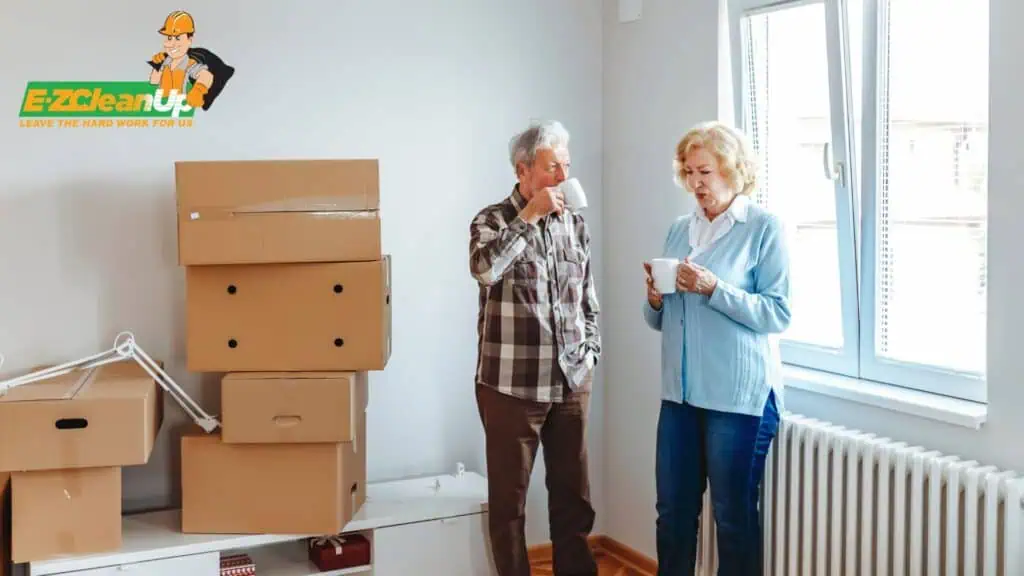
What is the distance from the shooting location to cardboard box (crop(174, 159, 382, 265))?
2842mm

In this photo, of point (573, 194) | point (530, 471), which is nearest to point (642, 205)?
point (573, 194)

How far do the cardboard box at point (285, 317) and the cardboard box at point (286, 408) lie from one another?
0.05 m

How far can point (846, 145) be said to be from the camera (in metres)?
2.98

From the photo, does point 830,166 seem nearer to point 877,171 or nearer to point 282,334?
point 877,171

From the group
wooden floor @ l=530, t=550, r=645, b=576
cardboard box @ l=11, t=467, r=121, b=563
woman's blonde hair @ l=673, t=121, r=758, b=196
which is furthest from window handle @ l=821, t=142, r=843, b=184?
cardboard box @ l=11, t=467, r=121, b=563

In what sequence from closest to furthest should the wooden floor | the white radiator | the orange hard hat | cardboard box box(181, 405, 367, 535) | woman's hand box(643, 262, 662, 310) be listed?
the white radiator → woman's hand box(643, 262, 662, 310) → cardboard box box(181, 405, 367, 535) → the orange hard hat → the wooden floor

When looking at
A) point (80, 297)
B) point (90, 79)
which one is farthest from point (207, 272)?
point (90, 79)

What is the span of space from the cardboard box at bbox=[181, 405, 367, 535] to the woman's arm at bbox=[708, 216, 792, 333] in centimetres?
118

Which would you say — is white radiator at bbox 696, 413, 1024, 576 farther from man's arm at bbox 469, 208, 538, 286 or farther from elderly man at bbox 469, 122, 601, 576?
man's arm at bbox 469, 208, 538, 286

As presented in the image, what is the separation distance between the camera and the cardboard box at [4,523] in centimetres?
279

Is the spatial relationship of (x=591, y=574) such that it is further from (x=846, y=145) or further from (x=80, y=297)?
(x=80, y=297)

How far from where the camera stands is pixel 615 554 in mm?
3914

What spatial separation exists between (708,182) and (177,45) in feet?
5.54

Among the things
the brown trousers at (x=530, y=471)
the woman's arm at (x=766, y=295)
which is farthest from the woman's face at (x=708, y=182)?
the brown trousers at (x=530, y=471)
